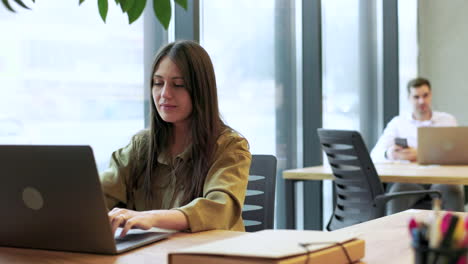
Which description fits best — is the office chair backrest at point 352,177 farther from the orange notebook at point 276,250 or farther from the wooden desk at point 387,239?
the orange notebook at point 276,250

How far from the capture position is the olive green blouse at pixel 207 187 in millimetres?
1854

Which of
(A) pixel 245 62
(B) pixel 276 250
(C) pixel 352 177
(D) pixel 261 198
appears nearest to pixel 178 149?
(D) pixel 261 198

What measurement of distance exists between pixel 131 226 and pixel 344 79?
4.60m

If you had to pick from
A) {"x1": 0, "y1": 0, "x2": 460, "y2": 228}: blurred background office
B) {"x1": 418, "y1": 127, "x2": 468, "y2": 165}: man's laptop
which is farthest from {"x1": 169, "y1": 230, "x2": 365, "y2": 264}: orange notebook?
{"x1": 418, "y1": 127, "x2": 468, "y2": 165}: man's laptop

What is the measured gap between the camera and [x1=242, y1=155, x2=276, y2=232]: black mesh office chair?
2.28 m

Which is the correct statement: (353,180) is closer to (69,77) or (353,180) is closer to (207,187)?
(69,77)

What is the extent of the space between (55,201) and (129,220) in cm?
23

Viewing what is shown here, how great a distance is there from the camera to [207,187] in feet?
6.59

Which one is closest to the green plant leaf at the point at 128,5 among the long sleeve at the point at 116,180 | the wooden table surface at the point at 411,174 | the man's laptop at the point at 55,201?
the man's laptop at the point at 55,201

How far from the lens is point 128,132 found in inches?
140

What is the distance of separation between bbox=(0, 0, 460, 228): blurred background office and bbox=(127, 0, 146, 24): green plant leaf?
5.93 ft

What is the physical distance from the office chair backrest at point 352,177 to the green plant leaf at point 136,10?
2476 mm

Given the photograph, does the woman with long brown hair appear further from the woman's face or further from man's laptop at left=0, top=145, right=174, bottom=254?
man's laptop at left=0, top=145, right=174, bottom=254

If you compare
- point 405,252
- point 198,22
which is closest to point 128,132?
point 198,22
